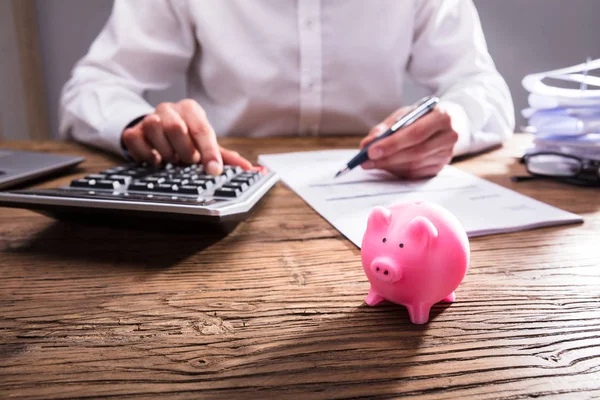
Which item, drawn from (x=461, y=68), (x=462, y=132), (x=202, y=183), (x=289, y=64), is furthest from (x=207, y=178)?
(x=461, y=68)

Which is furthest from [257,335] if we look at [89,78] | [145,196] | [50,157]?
[89,78]

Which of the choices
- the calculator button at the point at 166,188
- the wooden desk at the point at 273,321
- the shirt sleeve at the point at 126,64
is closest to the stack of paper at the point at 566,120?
the wooden desk at the point at 273,321

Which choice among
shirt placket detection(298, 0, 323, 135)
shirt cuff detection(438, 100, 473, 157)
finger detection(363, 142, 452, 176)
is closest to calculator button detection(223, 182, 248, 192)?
finger detection(363, 142, 452, 176)

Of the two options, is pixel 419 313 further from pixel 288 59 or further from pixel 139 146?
pixel 288 59

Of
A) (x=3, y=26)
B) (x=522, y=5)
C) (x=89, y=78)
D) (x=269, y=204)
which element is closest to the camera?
(x=269, y=204)

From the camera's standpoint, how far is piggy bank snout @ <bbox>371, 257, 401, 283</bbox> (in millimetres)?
257

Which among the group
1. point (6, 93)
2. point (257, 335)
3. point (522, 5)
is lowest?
point (6, 93)

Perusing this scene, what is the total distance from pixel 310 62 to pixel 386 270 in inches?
30.9

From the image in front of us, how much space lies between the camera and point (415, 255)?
257 mm

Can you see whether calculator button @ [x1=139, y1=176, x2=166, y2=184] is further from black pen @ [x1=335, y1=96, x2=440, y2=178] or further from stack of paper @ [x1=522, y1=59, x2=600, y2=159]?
stack of paper @ [x1=522, y1=59, x2=600, y2=159]

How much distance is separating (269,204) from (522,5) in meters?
1.52

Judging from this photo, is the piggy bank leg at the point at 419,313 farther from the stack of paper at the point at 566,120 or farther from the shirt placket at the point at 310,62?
the shirt placket at the point at 310,62

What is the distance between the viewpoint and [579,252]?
37 centimetres

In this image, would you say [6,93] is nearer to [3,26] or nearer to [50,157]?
[3,26]
